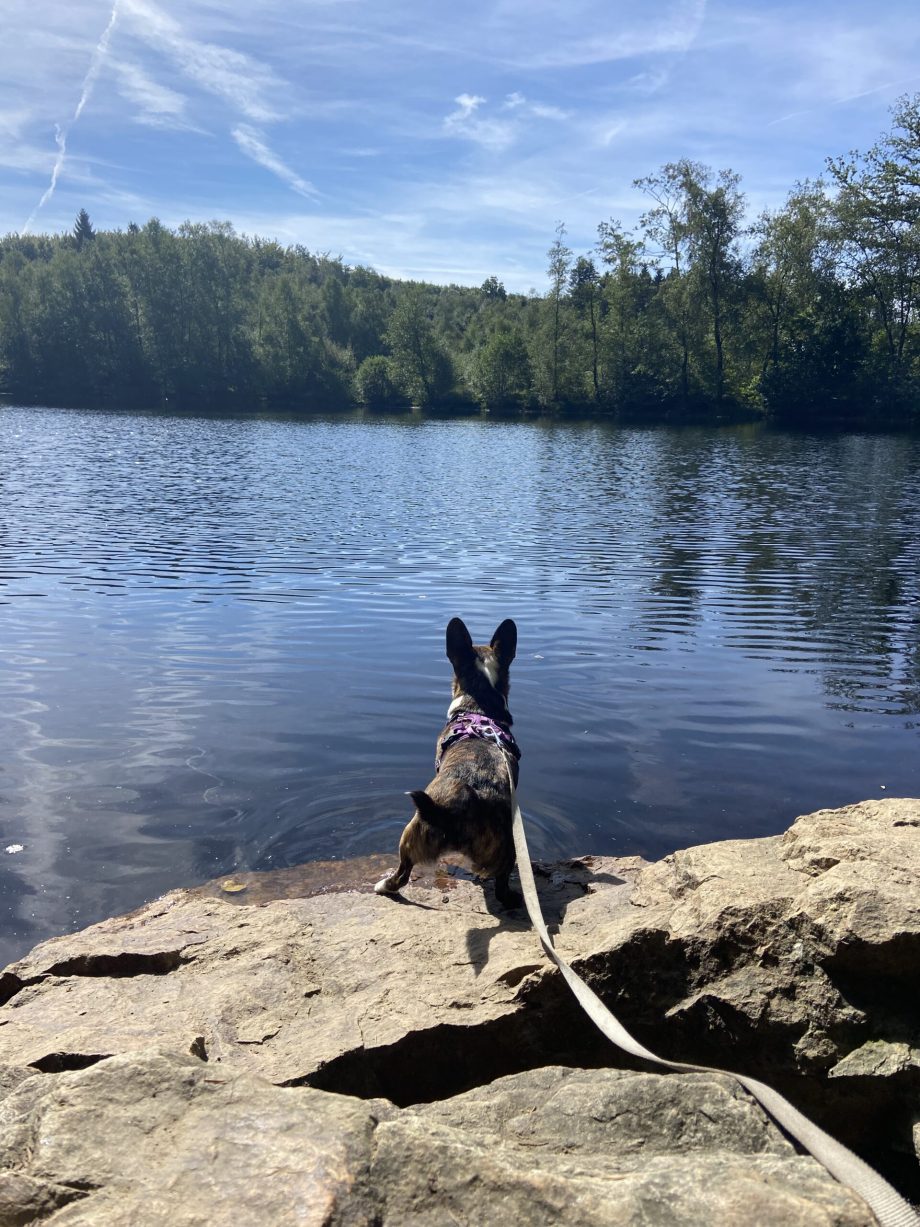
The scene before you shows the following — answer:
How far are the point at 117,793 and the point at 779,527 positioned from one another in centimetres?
1892

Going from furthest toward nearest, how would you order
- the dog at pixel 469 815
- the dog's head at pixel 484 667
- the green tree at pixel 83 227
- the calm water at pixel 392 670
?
the green tree at pixel 83 227, the calm water at pixel 392 670, the dog's head at pixel 484 667, the dog at pixel 469 815

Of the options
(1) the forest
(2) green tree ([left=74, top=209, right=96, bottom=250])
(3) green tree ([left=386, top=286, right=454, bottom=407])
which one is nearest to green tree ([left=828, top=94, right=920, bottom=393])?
(1) the forest

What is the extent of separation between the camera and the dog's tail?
4754 mm

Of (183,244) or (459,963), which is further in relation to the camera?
(183,244)

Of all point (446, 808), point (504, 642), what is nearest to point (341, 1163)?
point (446, 808)

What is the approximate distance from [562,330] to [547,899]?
89.0 m

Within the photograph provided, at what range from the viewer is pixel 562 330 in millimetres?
87938

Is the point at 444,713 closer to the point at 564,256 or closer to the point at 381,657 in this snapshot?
the point at 381,657

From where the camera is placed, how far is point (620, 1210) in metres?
1.75

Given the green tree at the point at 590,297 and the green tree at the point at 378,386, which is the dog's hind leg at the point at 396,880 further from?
the green tree at the point at 378,386

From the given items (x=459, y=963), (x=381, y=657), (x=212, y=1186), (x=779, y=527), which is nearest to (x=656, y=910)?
(x=459, y=963)

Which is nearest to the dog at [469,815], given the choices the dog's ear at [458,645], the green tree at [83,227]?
the dog's ear at [458,645]

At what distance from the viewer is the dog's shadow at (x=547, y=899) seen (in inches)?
160

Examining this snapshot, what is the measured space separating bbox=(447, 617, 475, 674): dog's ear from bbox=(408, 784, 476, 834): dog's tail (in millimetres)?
1589
